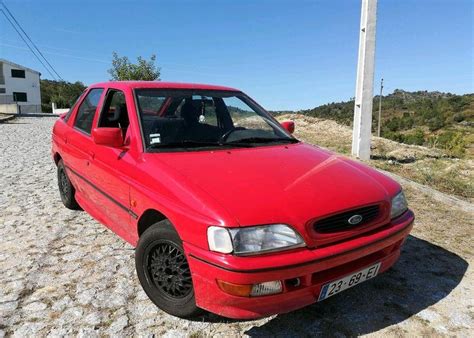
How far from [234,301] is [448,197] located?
4547 millimetres

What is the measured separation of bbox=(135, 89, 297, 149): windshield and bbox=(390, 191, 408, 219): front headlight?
1133 millimetres

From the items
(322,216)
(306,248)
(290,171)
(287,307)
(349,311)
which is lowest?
(349,311)

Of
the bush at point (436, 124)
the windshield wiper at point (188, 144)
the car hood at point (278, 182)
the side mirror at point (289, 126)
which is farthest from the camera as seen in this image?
the bush at point (436, 124)

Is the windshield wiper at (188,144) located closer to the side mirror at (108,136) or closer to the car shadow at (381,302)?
the side mirror at (108,136)

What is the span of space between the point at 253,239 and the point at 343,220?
0.60 metres

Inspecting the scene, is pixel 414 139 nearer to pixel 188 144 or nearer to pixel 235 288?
pixel 188 144

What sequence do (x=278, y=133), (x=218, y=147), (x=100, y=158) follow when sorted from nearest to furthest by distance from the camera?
(x=218, y=147)
(x=100, y=158)
(x=278, y=133)

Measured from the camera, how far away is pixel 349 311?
261 centimetres

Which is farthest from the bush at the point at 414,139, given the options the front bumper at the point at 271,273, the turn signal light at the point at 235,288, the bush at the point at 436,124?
the turn signal light at the point at 235,288

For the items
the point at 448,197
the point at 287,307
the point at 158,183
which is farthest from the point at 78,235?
the point at 448,197

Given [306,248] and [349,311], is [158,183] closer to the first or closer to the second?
[306,248]

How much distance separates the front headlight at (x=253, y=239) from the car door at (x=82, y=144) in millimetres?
2034

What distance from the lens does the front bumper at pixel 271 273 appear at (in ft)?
6.51

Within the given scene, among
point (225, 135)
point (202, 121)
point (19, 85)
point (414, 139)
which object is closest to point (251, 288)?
point (225, 135)
